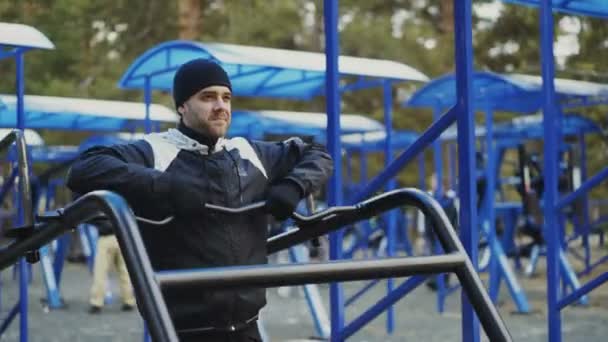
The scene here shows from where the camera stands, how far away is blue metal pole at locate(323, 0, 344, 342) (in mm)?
4516

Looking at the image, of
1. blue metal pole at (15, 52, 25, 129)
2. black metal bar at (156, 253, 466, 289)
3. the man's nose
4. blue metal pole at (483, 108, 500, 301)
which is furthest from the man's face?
blue metal pole at (483, 108, 500, 301)

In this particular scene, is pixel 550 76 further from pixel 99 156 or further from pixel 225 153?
pixel 99 156

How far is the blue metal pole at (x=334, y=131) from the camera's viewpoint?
452cm

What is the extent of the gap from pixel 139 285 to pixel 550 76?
432 centimetres

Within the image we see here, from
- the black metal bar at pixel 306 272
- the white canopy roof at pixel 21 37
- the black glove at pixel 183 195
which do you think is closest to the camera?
the black metal bar at pixel 306 272

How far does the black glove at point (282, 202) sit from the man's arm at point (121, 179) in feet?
0.89

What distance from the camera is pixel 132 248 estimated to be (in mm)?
2012

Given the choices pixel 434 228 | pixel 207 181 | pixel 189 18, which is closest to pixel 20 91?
pixel 207 181

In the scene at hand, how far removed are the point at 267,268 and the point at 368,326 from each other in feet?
27.1

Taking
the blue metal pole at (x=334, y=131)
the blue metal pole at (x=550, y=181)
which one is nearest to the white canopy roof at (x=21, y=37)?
the blue metal pole at (x=334, y=131)

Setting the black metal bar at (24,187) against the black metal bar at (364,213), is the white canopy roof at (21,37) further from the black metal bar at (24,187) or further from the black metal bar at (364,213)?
the black metal bar at (364,213)

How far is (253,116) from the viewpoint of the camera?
12078mm

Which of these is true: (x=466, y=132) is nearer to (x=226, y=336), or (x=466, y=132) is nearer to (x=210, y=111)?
(x=210, y=111)

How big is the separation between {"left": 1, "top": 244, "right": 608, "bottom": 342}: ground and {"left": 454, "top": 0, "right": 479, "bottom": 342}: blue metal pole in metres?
5.28
